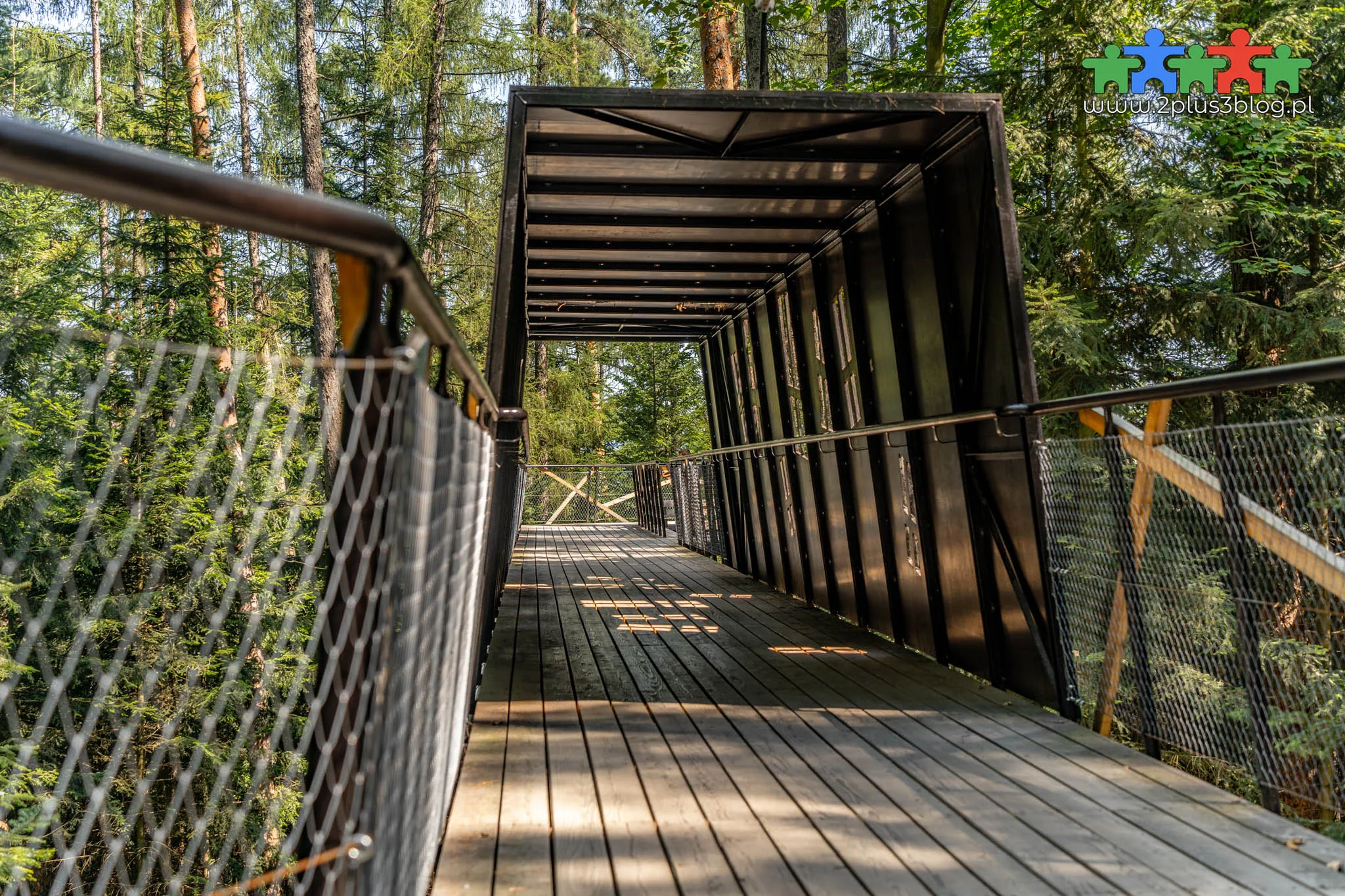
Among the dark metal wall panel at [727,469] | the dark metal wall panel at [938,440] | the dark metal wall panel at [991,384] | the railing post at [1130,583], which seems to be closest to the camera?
the railing post at [1130,583]

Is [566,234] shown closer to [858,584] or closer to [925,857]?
[858,584]

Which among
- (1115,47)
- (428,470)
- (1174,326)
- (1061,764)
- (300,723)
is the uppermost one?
(1115,47)

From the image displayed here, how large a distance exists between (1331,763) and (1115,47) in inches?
454

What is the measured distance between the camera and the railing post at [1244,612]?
123 inches

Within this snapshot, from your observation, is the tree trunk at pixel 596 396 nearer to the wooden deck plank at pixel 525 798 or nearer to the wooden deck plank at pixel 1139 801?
the wooden deck plank at pixel 525 798

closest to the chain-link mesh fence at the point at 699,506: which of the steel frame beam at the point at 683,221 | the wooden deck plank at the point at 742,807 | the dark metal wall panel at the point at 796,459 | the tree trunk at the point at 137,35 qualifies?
the dark metal wall panel at the point at 796,459

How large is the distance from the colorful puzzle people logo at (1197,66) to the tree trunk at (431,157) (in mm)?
12321

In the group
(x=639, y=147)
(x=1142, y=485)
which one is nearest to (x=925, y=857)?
(x=1142, y=485)

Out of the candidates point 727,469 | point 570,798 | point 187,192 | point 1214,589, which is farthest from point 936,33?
point 187,192

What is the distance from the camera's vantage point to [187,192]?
125cm

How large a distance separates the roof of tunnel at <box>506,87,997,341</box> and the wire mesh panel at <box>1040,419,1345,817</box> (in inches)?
74.5

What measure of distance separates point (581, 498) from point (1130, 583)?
737 inches

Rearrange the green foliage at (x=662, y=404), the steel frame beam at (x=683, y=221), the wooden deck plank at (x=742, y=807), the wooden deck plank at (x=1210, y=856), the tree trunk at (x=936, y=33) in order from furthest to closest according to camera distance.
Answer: the green foliage at (x=662, y=404)
the tree trunk at (x=936, y=33)
the steel frame beam at (x=683, y=221)
the wooden deck plank at (x=742, y=807)
the wooden deck plank at (x=1210, y=856)

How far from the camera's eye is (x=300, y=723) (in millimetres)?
13680
